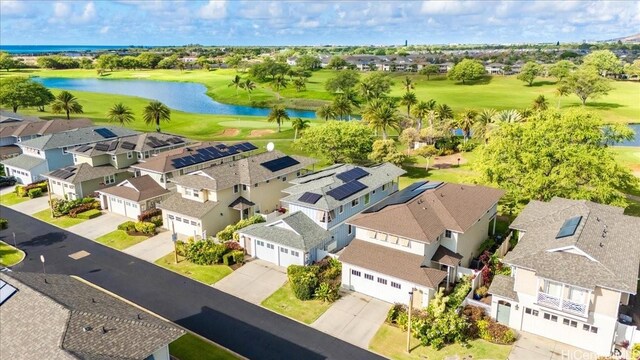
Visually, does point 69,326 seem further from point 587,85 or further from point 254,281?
point 587,85

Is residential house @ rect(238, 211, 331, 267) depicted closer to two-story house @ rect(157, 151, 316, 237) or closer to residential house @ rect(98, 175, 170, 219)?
two-story house @ rect(157, 151, 316, 237)

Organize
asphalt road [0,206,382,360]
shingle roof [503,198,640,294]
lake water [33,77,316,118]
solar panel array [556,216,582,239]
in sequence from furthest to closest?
1. lake water [33,77,316,118]
2. solar panel array [556,216,582,239]
3. asphalt road [0,206,382,360]
4. shingle roof [503,198,640,294]

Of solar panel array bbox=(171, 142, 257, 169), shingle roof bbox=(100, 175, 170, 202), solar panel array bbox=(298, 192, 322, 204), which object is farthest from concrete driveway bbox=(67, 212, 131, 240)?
solar panel array bbox=(298, 192, 322, 204)

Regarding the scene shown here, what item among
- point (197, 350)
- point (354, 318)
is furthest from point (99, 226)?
point (354, 318)

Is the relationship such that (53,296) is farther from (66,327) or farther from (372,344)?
(372,344)

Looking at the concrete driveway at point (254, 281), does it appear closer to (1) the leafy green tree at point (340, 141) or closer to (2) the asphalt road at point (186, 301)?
(2) the asphalt road at point (186, 301)

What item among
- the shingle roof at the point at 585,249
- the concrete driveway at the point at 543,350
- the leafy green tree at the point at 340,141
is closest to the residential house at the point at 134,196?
the leafy green tree at the point at 340,141
